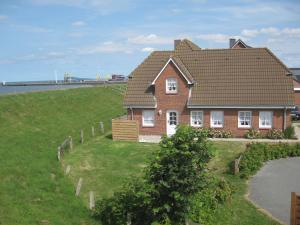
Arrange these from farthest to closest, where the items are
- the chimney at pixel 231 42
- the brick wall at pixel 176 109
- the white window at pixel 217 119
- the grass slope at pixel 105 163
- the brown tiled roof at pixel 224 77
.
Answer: the chimney at pixel 231 42
the white window at pixel 217 119
the brick wall at pixel 176 109
the brown tiled roof at pixel 224 77
the grass slope at pixel 105 163

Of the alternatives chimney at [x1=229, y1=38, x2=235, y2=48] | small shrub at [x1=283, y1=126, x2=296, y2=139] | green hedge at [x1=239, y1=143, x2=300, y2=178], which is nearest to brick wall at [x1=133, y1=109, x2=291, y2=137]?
small shrub at [x1=283, y1=126, x2=296, y2=139]

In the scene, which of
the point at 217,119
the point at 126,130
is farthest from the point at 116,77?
the point at 217,119

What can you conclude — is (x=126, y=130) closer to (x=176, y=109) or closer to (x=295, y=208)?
(x=176, y=109)

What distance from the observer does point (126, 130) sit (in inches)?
1307

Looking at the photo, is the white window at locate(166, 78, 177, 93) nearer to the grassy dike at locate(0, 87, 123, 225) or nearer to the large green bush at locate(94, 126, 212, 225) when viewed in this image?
the grassy dike at locate(0, 87, 123, 225)

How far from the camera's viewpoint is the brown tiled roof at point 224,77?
3200 cm

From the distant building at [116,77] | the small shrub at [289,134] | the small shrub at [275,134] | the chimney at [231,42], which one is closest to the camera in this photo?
the small shrub at [289,134]

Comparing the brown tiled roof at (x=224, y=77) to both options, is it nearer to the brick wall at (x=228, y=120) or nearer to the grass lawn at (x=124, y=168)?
the brick wall at (x=228, y=120)

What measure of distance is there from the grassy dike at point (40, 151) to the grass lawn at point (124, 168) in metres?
1.66

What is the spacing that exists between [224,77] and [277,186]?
15.1m

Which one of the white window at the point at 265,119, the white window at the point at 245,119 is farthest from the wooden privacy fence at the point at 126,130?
the white window at the point at 265,119

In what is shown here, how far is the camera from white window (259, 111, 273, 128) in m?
31.8

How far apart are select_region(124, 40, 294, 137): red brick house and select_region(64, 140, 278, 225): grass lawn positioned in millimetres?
3729

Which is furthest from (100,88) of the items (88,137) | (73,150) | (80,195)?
(80,195)
